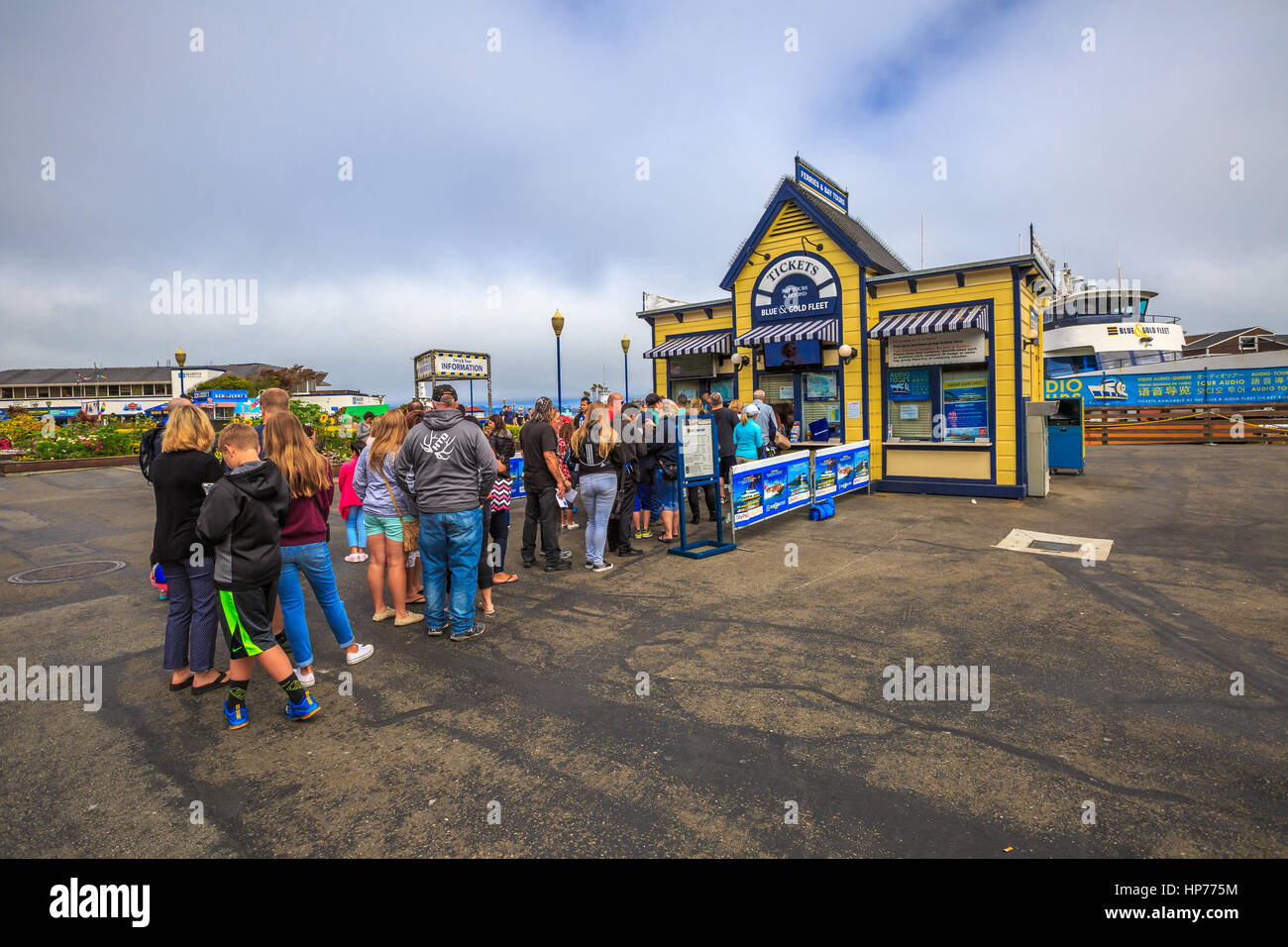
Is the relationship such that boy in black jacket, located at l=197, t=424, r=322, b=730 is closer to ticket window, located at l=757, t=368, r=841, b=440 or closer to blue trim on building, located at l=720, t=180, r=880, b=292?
ticket window, located at l=757, t=368, r=841, b=440

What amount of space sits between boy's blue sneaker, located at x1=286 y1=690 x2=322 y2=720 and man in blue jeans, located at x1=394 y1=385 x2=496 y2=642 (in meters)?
1.51

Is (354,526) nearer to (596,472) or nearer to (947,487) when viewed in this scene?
Result: (596,472)

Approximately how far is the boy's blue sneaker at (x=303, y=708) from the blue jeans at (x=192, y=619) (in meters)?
0.97

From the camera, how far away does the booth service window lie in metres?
12.7

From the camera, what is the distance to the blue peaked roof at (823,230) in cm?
1355

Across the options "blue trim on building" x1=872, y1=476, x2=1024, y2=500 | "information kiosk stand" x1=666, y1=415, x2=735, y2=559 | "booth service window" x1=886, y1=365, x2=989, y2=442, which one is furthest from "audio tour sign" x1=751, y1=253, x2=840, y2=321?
"information kiosk stand" x1=666, y1=415, x2=735, y2=559

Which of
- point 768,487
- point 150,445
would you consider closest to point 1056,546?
point 768,487

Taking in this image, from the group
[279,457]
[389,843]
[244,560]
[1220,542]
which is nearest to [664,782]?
[389,843]

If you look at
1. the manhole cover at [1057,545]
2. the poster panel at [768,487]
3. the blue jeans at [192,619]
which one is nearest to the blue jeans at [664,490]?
the poster panel at [768,487]

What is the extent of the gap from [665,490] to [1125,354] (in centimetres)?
3688

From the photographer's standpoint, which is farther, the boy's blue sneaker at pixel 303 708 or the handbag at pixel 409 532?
the handbag at pixel 409 532

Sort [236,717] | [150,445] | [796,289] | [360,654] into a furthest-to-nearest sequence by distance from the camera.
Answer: [796,289], [150,445], [360,654], [236,717]

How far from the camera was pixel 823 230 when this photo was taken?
13.8m

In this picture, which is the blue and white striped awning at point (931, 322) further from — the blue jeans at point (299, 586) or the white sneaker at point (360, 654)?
the blue jeans at point (299, 586)
